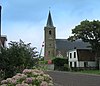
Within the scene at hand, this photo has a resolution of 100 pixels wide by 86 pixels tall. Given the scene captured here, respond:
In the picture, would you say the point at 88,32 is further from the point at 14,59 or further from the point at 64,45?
the point at 14,59

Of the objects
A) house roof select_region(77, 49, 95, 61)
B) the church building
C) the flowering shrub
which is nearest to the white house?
house roof select_region(77, 49, 95, 61)

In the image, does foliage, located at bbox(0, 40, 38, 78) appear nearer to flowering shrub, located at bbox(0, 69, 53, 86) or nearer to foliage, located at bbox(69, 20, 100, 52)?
flowering shrub, located at bbox(0, 69, 53, 86)

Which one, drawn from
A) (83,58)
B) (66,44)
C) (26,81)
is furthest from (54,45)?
(26,81)

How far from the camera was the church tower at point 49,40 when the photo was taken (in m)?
132

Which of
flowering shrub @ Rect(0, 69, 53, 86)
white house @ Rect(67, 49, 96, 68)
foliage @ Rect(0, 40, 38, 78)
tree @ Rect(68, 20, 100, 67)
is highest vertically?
tree @ Rect(68, 20, 100, 67)

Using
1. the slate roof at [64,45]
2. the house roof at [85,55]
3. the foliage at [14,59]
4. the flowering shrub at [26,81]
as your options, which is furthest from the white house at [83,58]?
the flowering shrub at [26,81]

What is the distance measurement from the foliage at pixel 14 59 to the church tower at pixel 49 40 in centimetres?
11069

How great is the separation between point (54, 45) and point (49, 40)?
3.04m

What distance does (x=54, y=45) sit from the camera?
134750 mm

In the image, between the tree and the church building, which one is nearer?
the tree

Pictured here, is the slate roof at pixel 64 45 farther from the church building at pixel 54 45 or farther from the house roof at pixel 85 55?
the house roof at pixel 85 55

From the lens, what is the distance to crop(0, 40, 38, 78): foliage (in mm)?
17859

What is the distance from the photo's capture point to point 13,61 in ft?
59.6

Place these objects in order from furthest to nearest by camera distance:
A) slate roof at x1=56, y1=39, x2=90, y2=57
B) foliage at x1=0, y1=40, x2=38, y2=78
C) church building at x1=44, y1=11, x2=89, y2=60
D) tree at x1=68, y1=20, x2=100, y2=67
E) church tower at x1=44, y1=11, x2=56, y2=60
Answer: slate roof at x1=56, y1=39, x2=90, y2=57
church building at x1=44, y1=11, x2=89, y2=60
church tower at x1=44, y1=11, x2=56, y2=60
tree at x1=68, y1=20, x2=100, y2=67
foliage at x1=0, y1=40, x2=38, y2=78
